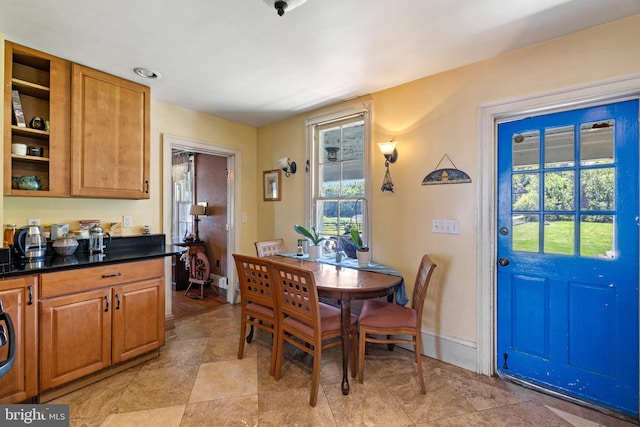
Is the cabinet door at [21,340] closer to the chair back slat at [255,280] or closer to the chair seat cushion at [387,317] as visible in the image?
the chair back slat at [255,280]

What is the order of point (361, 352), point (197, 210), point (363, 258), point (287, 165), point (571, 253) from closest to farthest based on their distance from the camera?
point (571, 253)
point (361, 352)
point (363, 258)
point (287, 165)
point (197, 210)

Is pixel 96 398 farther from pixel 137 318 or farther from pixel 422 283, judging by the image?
pixel 422 283

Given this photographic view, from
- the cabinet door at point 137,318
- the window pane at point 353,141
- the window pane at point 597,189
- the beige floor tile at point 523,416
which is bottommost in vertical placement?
the beige floor tile at point 523,416

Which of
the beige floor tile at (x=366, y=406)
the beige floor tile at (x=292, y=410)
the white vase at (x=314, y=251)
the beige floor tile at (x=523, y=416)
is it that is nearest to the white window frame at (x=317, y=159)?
the white vase at (x=314, y=251)

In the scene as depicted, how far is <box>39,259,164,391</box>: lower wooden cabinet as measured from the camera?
1840 millimetres

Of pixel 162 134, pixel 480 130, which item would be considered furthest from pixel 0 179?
pixel 480 130

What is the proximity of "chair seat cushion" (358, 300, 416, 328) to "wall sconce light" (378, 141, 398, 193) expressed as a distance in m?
1.10

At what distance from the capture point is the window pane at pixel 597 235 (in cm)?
184

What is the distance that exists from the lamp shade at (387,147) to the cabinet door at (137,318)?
2.29 meters

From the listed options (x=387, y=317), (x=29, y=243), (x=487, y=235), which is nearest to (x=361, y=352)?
(x=387, y=317)

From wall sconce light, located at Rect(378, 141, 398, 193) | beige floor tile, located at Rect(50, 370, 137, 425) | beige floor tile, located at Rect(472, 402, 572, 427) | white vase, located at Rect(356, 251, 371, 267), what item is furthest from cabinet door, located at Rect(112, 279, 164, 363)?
beige floor tile, located at Rect(472, 402, 572, 427)

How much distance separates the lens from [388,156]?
272 cm

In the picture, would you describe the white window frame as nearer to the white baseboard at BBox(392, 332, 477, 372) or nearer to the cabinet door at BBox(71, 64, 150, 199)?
the white baseboard at BBox(392, 332, 477, 372)

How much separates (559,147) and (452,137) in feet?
2.34
